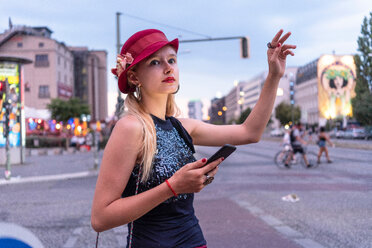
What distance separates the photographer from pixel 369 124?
2.28 m

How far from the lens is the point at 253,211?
296 inches

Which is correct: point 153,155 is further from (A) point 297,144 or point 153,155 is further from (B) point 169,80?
(A) point 297,144

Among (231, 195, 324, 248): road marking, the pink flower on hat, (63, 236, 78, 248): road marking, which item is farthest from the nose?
(63, 236, 78, 248): road marking

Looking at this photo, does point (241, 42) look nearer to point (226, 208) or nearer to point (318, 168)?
point (318, 168)

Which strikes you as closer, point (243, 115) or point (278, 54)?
point (278, 54)

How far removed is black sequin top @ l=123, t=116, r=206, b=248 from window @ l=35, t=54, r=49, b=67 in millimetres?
65841

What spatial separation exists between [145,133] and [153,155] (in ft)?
0.31

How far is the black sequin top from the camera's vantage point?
1.81m

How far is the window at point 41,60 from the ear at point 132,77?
65689 millimetres

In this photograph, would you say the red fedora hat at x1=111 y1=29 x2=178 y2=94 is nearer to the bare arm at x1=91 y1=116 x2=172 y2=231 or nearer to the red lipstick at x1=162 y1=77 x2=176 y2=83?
the red lipstick at x1=162 y1=77 x2=176 y2=83


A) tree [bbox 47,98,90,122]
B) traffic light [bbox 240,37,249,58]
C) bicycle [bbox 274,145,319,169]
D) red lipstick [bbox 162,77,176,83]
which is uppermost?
traffic light [bbox 240,37,249,58]

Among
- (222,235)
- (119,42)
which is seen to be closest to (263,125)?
(222,235)

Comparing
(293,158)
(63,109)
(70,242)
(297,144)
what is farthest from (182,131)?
(63,109)

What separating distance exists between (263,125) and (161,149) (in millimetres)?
540
